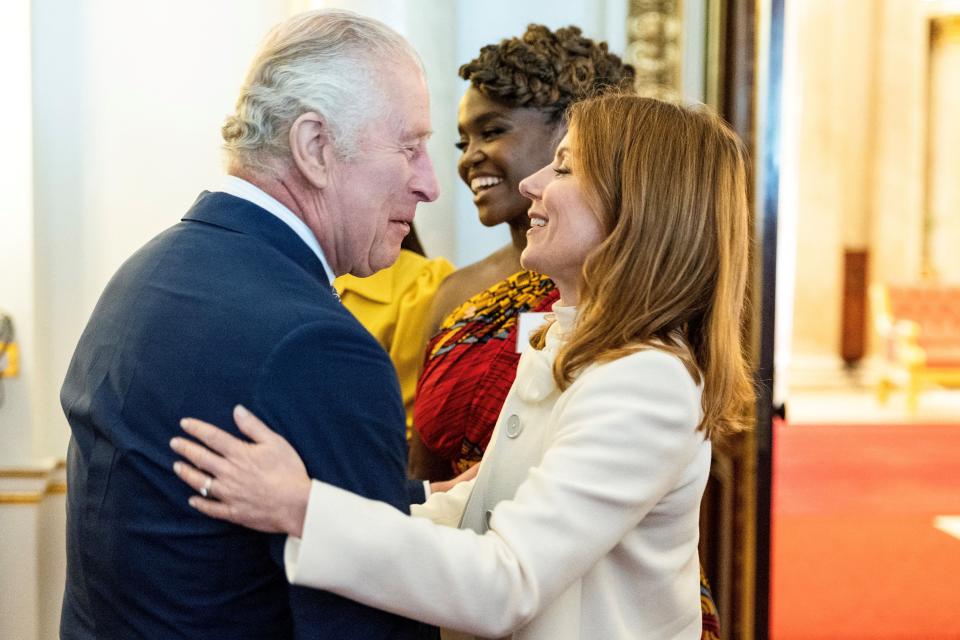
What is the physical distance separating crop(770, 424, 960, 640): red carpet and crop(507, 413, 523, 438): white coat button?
8.00 ft

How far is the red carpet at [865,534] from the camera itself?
440 centimetres

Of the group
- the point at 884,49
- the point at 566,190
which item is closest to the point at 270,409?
the point at 566,190

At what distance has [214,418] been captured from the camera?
1262 mm

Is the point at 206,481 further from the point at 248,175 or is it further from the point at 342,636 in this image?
the point at 248,175

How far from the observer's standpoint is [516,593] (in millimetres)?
1329

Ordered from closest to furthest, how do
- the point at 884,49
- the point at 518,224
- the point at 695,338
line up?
1. the point at 695,338
2. the point at 518,224
3. the point at 884,49

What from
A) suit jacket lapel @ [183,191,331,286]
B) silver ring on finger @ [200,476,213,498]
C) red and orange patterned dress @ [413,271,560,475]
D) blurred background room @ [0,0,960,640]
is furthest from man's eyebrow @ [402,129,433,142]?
blurred background room @ [0,0,960,640]

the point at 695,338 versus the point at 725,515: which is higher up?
the point at 695,338

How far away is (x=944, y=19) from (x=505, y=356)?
11155 mm

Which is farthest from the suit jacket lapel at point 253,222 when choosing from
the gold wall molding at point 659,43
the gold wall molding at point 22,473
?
the gold wall molding at point 659,43

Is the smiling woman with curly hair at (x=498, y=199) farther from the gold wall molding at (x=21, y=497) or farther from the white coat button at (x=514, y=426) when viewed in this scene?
the gold wall molding at (x=21, y=497)

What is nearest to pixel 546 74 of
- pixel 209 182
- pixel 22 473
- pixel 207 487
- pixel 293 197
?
pixel 293 197

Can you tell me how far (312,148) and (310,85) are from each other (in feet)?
0.28

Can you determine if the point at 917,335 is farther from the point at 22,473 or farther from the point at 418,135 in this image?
the point at 418,135
